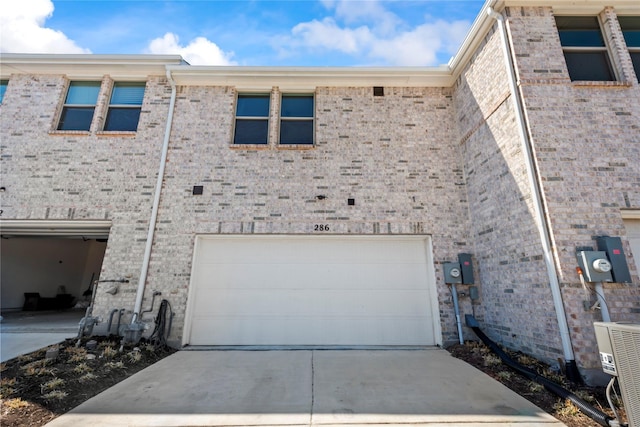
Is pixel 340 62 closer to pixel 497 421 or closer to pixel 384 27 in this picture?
pixel 384 27

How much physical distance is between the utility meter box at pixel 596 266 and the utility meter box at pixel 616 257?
0.07 m

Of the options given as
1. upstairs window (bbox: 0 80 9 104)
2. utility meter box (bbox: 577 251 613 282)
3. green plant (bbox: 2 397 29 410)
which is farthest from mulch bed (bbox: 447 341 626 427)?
upstairs window (bbox: 0 80 9 104)

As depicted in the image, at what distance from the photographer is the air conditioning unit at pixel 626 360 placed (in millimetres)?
2564

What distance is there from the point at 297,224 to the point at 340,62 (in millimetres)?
4023

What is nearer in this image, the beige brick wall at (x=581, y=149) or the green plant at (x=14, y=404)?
the green plant at (x=14, y=404)

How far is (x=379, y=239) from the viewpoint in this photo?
602 centimetres

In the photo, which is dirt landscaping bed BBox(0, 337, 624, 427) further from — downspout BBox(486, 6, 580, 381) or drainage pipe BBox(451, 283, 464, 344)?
downspout BBox(486, 6, 580, 381)

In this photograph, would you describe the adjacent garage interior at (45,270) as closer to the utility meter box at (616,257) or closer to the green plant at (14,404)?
the green plant at (14,404)

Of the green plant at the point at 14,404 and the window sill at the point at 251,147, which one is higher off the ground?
the window sill at the point at 251,147

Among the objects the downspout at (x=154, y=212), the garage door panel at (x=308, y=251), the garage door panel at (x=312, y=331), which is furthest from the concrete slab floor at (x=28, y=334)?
the garage door panel at (x=308, y=251)

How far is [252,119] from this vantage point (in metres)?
6.86

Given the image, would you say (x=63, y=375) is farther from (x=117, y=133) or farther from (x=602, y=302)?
(x=602, y=302)

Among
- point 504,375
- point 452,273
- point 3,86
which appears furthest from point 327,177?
point 3,86

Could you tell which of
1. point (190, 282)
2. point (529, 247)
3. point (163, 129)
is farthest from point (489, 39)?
point (190, 282)
